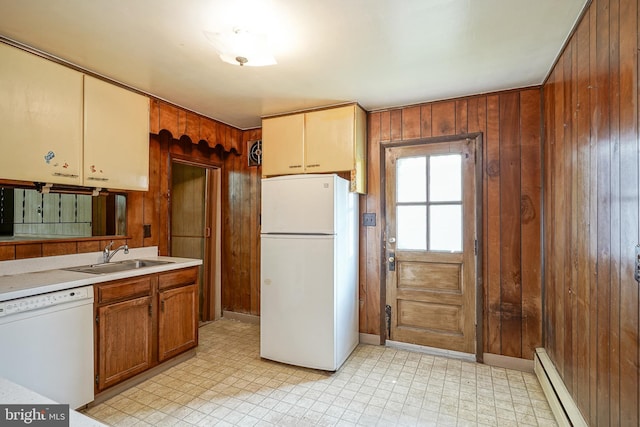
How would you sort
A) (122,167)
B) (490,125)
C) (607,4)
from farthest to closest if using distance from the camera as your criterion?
(490,125), (122,167), (607,4)

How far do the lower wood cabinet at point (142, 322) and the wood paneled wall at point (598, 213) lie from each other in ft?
9.15

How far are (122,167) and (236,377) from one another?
1.92 meters

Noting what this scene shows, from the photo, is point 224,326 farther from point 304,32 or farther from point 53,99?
point 304,32

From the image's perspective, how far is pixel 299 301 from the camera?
9.20 ft

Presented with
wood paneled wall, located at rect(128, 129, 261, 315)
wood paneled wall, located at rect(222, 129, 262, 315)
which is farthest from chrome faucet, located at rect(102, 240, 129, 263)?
wood paneled wall, located at rect(222, 129, 262, 315)

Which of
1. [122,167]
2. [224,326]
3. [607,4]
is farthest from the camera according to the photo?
[224,326]

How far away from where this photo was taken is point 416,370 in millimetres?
2729

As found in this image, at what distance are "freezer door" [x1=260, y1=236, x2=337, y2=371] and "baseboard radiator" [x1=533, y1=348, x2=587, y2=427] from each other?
1.51m

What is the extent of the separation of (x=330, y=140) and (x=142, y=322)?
2.16 meters

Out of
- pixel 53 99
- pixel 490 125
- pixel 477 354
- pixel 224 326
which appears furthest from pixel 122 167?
pixel 477 354

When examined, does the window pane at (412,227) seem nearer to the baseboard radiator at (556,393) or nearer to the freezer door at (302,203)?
the freezer door at (302,203)

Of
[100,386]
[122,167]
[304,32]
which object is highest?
[304,32]

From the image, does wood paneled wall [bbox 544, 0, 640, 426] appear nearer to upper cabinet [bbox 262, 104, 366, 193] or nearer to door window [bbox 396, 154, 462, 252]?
door window [bbox 396, 154, 462, 252]

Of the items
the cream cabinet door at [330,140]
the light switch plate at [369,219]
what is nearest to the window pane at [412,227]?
the light switch plate at [369,219]
